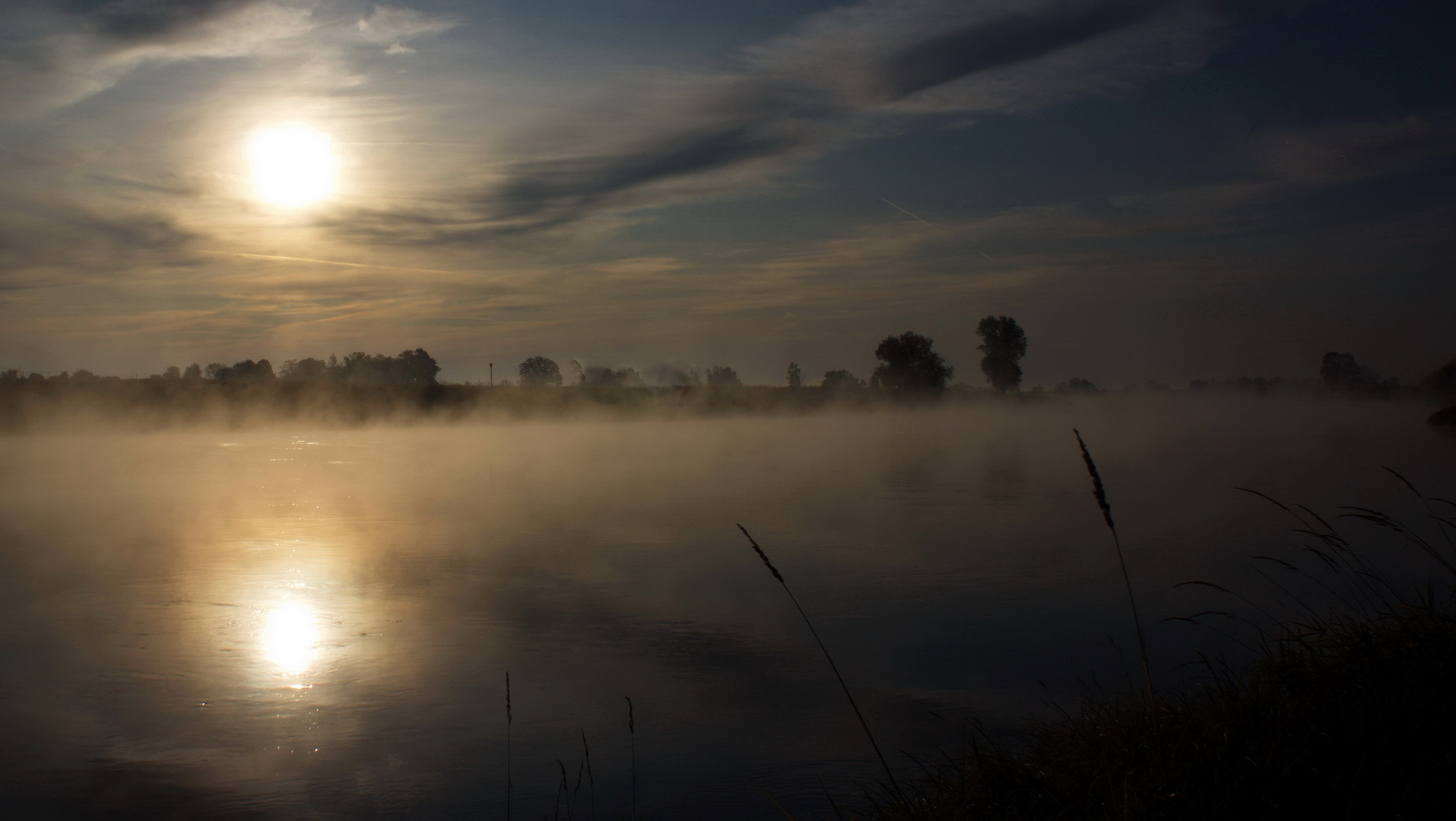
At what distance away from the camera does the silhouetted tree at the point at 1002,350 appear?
301 feet

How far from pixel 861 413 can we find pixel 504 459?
46244 millimetres

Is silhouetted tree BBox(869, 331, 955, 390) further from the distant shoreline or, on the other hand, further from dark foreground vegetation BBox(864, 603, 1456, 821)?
dark foreground vegetation BBox(864, 603, 1456, 821)

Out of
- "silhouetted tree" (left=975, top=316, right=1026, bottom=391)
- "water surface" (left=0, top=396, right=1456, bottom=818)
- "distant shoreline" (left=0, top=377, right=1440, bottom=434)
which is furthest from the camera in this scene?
"silhouetted tree" (left=975, top=316, right=1026, bottom=391)

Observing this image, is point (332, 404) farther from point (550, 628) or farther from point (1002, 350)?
point (1002, 350)

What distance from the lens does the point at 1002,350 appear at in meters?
92.1

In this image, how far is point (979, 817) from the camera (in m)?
3.11

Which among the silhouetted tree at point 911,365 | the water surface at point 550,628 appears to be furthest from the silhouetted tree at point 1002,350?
the water surface at point 550,628

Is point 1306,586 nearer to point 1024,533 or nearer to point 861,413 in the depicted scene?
point 1024,533

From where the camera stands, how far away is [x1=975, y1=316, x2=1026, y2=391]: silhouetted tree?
301 feet

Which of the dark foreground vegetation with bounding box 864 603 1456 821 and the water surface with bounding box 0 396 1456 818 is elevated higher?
the dark foreground vegetation with bounding box 864 603 1456 821

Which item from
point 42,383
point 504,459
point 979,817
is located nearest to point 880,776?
point 979,817

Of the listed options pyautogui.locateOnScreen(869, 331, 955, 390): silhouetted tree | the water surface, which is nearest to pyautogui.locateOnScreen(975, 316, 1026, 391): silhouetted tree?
pyautogui.locateOnScreen(869, 331, 955, 390): silhouetted tree

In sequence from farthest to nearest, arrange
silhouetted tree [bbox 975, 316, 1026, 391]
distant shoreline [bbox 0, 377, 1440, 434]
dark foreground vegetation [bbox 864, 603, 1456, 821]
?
silhouetted tree [bbox 975, 316, 1026, 391], distant shoreline [bbox 0, 377, 1440, 434], dark foreground vegetation [bbox 864, 603, 1456, 821]

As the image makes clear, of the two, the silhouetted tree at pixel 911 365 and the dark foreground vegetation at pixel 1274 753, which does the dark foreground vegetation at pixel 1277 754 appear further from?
the silhouetted tree at pixel 911 365
